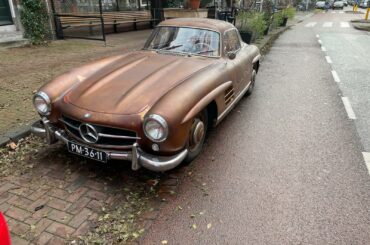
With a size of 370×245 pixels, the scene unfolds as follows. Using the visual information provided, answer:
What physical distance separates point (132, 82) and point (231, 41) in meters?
2.23

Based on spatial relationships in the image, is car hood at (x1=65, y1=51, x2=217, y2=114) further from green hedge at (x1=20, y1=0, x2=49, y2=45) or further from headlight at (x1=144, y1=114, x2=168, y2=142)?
green hedge at (x1=20, y1=0, x2=49, y2=45)

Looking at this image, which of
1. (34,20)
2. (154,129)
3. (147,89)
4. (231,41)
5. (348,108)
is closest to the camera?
(154,129)

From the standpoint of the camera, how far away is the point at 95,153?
10.9 feet

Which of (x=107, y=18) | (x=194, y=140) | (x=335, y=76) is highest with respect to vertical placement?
(x=107, y=18)

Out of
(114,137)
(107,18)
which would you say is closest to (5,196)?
(114,137)

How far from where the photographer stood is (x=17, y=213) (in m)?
3.02

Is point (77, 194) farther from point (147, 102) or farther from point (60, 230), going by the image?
point (147, 102)

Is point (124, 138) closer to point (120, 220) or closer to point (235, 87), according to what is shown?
point (120, 220)

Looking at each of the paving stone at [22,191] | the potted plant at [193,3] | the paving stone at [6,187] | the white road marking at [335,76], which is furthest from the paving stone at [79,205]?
the potted plant at [193,3]

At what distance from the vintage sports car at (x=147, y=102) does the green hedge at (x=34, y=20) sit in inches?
282

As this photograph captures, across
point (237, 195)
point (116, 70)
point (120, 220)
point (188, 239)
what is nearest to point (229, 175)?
point (237, 195)

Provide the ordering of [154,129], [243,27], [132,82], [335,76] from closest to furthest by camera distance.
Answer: [154,129] → [132,82] → [335,76] → [243,27]

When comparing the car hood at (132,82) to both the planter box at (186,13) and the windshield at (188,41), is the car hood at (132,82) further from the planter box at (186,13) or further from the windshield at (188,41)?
the planter box at (186,13)

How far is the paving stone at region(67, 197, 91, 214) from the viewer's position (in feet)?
10.1
